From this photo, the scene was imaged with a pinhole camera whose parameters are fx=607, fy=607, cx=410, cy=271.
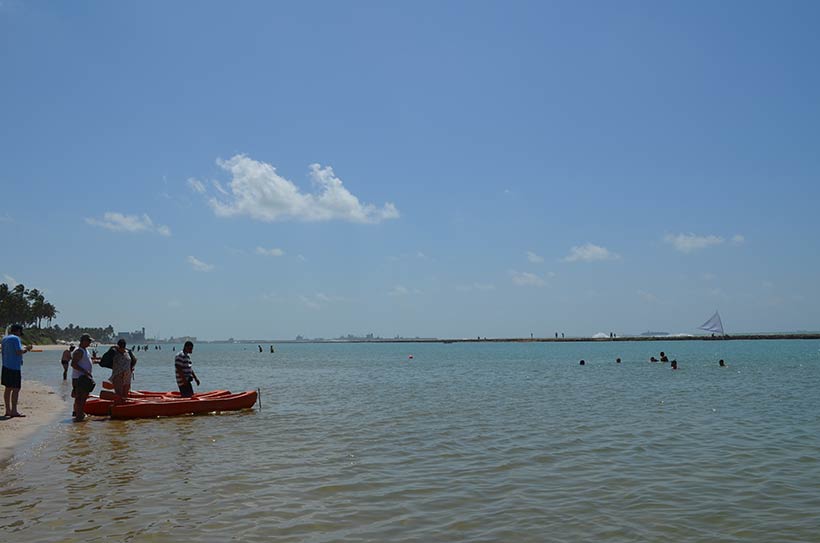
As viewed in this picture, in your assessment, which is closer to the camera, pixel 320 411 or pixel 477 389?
pixel 320 411

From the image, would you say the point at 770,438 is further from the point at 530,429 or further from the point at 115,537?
the point at 115,537

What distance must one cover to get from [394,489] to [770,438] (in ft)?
33.7

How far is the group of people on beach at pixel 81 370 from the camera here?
14.9 metres

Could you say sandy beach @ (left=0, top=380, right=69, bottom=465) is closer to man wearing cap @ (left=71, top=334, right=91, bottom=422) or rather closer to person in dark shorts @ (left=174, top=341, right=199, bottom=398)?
man wearing cap @ (left=71, top=334, right=91, bottom=422)

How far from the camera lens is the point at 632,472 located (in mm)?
10914

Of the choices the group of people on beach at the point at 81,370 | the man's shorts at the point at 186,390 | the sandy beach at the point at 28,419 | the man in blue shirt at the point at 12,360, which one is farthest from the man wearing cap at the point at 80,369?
the man's shorts at the point at 186,390

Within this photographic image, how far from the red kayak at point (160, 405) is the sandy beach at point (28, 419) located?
4.48ft

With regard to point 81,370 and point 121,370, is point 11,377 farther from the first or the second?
point 121,370

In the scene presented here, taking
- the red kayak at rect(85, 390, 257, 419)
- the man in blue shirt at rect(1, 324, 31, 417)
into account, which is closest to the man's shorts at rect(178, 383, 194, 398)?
the red kayak at rect(85, 390, 257, 419)

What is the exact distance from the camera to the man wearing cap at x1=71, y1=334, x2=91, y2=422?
16109 millimetres

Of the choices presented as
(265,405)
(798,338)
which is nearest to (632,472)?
(265,405)

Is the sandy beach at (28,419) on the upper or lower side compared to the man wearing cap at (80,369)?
lower

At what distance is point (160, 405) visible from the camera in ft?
60.5

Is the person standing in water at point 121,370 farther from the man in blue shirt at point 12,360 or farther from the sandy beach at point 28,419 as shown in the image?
the man in blue shirt at point 12,360
